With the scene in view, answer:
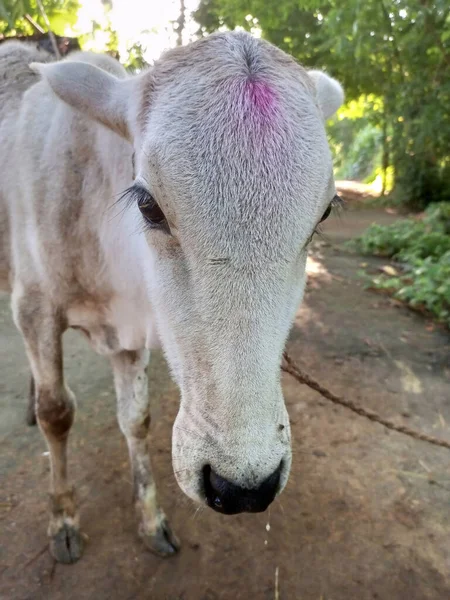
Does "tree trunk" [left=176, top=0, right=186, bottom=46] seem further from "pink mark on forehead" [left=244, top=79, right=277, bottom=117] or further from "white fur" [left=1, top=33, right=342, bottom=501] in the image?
"pink mark on forehead" [left=244, top=79, right=277, bottom=117]

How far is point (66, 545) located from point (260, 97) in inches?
102

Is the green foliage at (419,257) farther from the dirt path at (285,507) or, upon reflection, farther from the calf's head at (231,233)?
the calf's head at (231,233)

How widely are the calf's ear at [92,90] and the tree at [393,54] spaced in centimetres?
553

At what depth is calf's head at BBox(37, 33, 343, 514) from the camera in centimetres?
148

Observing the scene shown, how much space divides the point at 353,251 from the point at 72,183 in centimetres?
807

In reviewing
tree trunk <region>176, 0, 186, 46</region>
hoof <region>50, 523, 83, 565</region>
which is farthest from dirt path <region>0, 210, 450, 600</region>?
tree trunk <region>176, 0, 186, 46</region>

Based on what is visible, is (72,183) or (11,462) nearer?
→ (72,183)

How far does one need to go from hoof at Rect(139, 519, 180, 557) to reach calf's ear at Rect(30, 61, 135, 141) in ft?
7.23

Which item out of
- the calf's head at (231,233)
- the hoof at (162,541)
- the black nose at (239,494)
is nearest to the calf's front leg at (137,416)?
the hoof at (162,541)

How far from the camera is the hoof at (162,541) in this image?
2896mm

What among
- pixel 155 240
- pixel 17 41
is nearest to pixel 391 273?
pixel 17 41

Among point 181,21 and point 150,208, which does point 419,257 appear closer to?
point 150,208

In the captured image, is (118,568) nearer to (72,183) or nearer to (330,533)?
(330,533)

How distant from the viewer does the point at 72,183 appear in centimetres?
254
